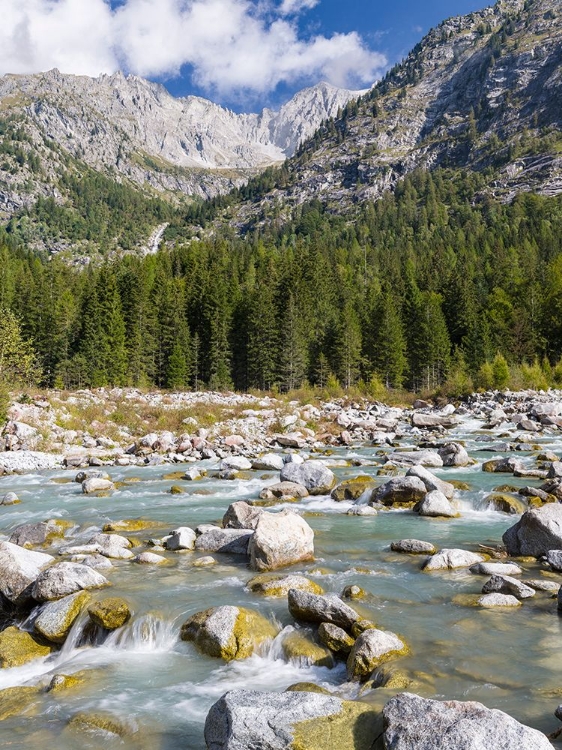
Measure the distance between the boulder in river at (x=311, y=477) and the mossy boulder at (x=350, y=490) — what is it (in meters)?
0.76

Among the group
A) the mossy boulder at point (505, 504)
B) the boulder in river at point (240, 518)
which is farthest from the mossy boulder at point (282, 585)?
the mossy boulder at point (505, 504)

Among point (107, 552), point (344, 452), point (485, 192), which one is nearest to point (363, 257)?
point (485, 192)

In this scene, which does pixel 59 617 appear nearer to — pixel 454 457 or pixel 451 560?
pixel 451 560

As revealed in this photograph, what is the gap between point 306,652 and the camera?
25.2ft

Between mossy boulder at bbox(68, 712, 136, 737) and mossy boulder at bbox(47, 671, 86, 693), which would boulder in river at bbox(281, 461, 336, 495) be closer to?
mossy boulder at bbox(47, 671, 86, 693)

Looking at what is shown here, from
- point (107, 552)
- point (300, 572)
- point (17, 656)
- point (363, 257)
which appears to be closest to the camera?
point (17, 656)

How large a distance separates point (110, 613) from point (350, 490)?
11.3m

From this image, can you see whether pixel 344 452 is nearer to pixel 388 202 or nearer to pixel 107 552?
pixel 107 552

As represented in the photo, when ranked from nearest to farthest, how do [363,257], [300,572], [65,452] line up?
[300,572], [65,452], [363,257]

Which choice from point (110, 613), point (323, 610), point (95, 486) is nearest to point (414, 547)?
point (323, 610)

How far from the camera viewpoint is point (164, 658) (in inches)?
320

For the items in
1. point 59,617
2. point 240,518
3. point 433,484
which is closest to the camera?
point 59,617

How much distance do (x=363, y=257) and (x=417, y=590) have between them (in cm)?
12843

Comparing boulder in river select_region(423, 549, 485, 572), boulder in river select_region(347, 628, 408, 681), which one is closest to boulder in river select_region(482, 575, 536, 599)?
boulder in river select_region(423, 549, 485, 572)
